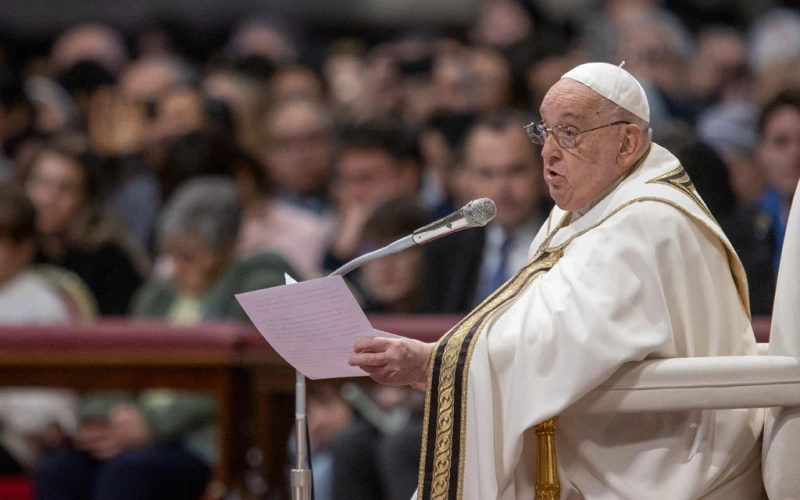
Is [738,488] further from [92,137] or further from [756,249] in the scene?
[92,137]

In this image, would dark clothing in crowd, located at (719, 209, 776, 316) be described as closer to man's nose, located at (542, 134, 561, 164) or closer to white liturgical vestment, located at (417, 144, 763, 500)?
white liturgical vestment, located at (417, 144, 763, 500)

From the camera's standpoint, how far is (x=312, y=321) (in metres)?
3.07

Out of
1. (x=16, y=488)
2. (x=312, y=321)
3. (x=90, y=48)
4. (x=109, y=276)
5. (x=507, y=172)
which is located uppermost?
Result: (x=90, y=48)

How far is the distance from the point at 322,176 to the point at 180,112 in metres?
1.04

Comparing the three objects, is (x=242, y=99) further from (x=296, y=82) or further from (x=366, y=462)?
(x=366, y=462)

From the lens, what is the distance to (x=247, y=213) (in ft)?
21.1

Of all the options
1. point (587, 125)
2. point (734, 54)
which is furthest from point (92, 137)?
point (587, 125)

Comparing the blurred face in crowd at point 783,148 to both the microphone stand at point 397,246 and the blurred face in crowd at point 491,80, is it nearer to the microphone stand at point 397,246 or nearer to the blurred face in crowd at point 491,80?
the blurred face in crowd at point 491,80

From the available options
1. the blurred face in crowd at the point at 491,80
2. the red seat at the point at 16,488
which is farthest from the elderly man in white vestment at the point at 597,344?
the blurred face in crowd at the point at 491,80

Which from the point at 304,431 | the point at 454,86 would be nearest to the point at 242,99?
the point at 454,86

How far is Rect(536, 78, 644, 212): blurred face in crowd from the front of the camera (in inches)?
123

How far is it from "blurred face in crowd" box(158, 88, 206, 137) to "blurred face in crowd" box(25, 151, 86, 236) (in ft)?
2.41

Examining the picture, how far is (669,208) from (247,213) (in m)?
3.63

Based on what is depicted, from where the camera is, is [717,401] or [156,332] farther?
[156,332]
